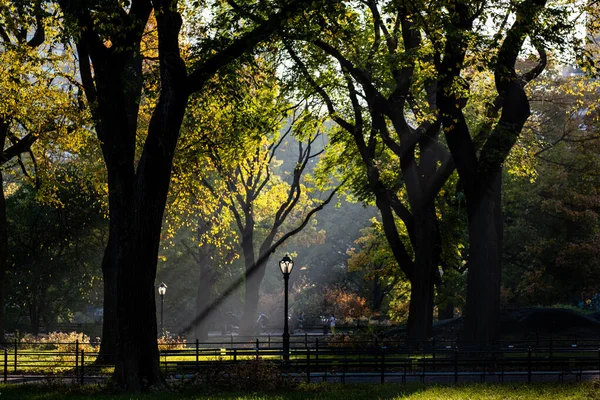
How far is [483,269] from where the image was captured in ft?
87.2

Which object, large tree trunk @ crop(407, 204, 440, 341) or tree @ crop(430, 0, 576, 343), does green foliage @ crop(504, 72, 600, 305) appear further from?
tree @ crop(430, 0, 576, 343)

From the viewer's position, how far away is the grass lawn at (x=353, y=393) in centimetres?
1725

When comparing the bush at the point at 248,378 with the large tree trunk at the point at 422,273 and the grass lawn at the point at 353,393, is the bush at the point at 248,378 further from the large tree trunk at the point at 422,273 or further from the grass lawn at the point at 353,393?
the large tree trunk at the point at 422,273

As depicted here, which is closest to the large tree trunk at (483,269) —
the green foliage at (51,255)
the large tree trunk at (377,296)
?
the green foliage at (51,255)

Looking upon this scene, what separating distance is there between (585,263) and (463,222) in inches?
296

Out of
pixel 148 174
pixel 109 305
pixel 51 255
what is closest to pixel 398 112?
pixel 109 305

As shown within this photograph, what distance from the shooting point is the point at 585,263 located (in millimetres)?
42688

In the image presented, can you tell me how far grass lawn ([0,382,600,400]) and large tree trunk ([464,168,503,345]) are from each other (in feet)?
20.3

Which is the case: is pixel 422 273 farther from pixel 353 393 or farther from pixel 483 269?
A: pixel 353 393

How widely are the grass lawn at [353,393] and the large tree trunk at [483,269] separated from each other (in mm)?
6178

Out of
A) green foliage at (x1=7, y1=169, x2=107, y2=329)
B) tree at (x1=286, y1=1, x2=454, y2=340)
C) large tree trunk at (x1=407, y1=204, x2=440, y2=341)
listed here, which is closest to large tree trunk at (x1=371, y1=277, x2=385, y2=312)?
green foliage at (x1=7, y1=169, x2=107, y2=329)

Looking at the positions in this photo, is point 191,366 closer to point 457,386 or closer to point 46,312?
point 457,386

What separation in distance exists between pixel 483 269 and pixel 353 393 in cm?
971

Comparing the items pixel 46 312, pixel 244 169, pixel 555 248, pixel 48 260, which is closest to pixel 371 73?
pixel 244 169
